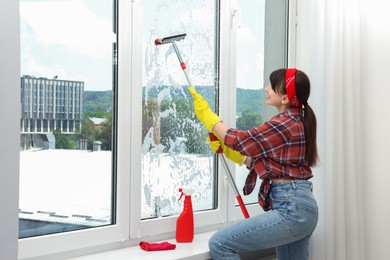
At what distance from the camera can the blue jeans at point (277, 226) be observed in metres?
2.15

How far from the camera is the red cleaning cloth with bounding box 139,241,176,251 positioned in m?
2.28

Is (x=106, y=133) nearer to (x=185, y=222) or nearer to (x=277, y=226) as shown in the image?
(x=185, y=222)

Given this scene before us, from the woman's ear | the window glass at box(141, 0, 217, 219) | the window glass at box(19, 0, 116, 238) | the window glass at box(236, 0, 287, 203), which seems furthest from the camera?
the window glass at box(236, 0, 287, 203)

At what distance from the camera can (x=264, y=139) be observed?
2.15 m

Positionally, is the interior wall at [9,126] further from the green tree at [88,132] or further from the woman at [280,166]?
the woman at [280,166]

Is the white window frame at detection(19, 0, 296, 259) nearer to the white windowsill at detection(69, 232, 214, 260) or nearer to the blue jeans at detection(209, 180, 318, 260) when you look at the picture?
the white windowsill at detection(69, 232, 214, 260)

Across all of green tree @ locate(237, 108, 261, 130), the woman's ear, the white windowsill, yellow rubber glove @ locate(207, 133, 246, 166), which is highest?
the woman's ear

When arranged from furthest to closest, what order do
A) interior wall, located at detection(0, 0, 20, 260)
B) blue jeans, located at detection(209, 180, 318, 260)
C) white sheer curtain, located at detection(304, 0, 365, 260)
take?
white sheer curtain, located at detection(304, 0, 365, 260) → blue jeans, located at detection(209, 180, 318, 260) → interior wall, located at detection(0, 0, 20, 260)

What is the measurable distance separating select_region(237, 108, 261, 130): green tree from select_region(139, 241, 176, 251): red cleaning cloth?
2.82 ft

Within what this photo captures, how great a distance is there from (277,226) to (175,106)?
2.54 feet

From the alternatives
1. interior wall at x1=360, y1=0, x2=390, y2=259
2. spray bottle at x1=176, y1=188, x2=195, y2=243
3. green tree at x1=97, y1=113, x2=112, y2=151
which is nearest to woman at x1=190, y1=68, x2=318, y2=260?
spray bottle at x1=176, y1=188, x2=195, y2=243

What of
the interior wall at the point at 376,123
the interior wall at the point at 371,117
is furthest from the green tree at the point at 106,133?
the interior wall at the point at 376,123

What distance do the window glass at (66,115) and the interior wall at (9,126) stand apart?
559 millimetres

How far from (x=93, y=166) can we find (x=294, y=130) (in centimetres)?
84
